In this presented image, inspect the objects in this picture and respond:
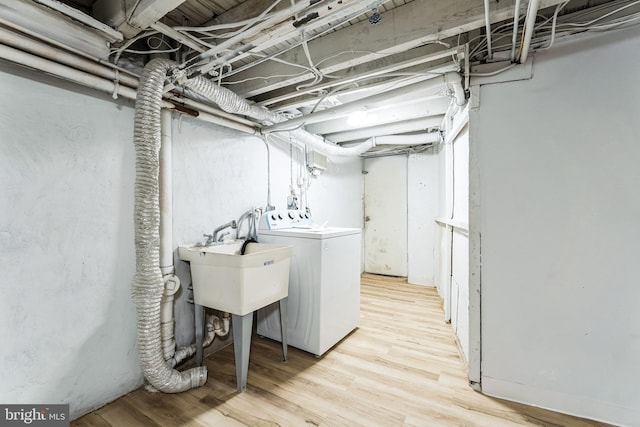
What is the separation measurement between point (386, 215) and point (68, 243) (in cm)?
392

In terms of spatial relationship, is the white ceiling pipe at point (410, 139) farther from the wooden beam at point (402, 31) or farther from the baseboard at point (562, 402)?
the baseboard at point (562, 402)

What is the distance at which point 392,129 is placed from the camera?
3154mm

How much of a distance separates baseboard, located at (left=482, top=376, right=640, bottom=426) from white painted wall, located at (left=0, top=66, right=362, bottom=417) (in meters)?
2.10

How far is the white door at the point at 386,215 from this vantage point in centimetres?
427

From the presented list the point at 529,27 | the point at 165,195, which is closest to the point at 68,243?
the point at 165,195

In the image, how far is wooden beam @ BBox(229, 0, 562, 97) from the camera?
1.25 metres

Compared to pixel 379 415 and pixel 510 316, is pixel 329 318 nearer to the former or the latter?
pixel 379 415

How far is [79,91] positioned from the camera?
1373 mm

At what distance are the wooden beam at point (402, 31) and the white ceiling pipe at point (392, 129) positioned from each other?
1.62 metres

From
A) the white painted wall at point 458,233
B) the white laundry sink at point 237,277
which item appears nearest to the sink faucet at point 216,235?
the white laundry sink at point 237,277

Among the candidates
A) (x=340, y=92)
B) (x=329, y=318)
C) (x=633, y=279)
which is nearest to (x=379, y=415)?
(x=329, y=318)

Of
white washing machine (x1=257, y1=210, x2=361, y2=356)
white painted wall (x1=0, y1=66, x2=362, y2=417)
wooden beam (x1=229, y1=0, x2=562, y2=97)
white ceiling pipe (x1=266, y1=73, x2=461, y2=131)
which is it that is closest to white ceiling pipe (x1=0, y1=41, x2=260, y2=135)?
white painted wall (x1=0, y1=66, x2=362, y2=417)

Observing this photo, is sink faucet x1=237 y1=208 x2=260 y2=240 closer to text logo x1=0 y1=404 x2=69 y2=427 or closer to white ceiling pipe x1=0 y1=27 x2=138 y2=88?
white ceiling pipe x1=0 y1=27 x2=138 y2=88

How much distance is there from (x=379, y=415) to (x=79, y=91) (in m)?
2.38
